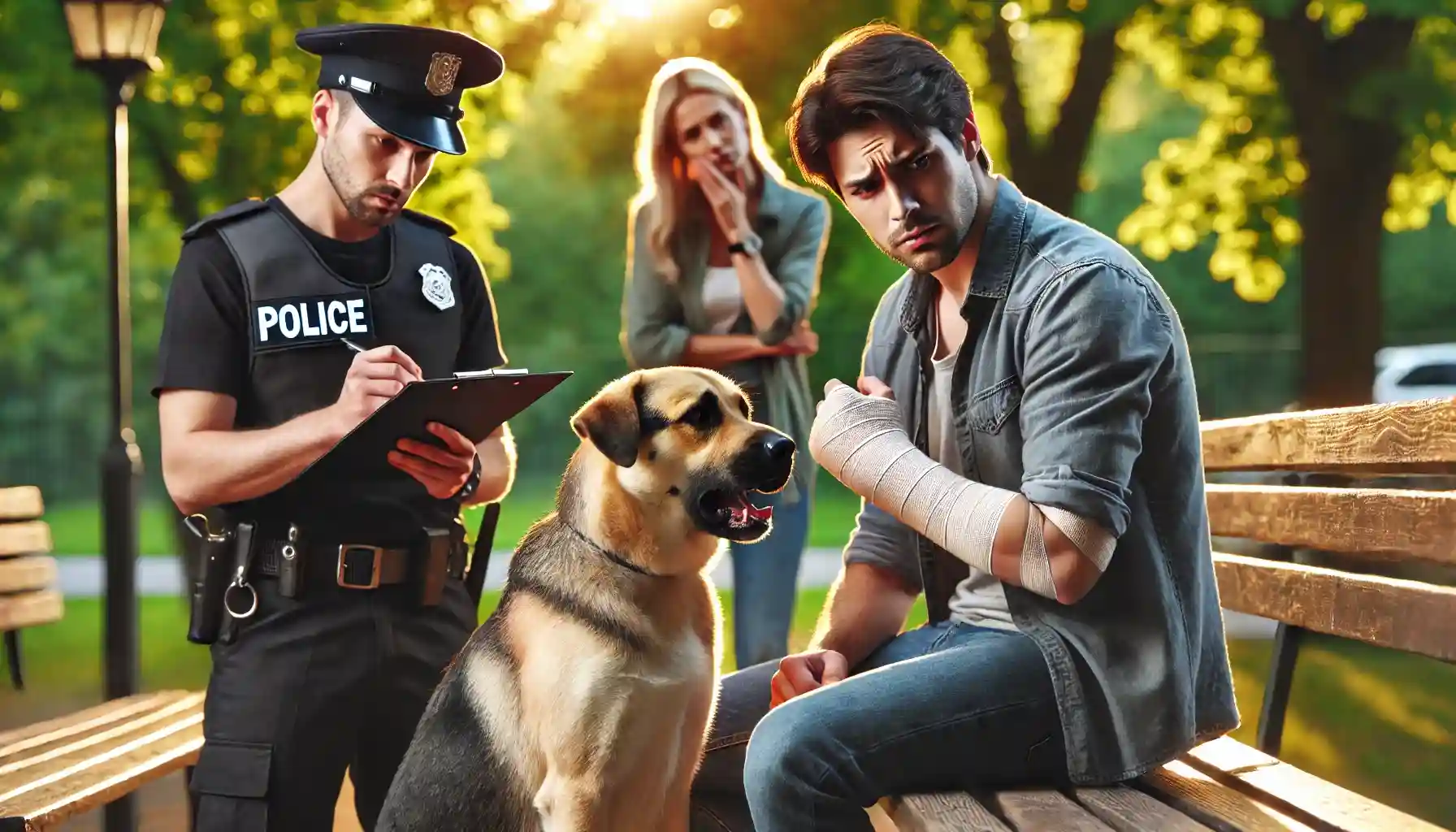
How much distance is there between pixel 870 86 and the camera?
110 inches

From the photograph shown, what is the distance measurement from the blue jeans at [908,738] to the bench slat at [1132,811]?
0.09 meters

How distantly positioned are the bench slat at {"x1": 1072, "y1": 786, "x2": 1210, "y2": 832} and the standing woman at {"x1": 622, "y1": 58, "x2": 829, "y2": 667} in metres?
2.66

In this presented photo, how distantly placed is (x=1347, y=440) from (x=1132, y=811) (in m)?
1.29

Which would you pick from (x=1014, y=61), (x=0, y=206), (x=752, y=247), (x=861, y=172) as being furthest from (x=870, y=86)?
(x=0, y=206)

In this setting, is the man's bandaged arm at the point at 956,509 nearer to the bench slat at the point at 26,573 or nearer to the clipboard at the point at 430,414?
the clipboard at the point at 430,414

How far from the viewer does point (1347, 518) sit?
3480 mm

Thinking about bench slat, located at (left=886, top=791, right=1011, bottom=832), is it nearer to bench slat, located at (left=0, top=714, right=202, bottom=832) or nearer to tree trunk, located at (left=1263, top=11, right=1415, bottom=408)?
bench slat, located at (left=0, top=714, right=202, bottom=832)

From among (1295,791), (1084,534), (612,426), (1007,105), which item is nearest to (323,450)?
(612,426)

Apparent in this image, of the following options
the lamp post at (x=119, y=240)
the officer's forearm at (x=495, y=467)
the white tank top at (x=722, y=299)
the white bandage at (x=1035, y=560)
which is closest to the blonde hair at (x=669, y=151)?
the white tank top at (x=722, y=299)

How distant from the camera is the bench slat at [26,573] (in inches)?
198

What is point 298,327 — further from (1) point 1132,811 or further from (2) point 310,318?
(1) point 1132,811

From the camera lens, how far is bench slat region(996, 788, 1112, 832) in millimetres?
2480

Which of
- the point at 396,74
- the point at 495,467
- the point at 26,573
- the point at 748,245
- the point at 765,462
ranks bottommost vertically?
the point at 26,573

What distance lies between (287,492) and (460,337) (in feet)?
2.00
